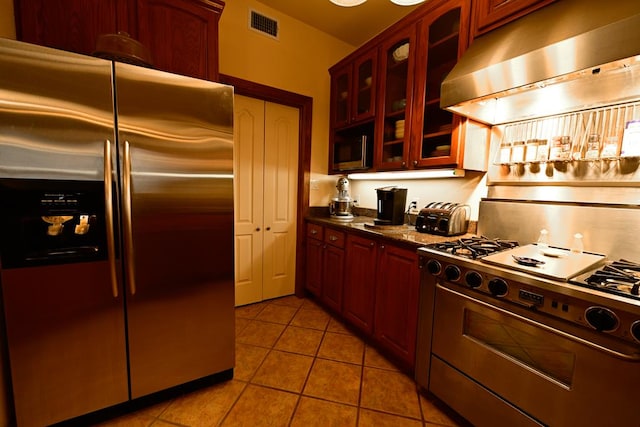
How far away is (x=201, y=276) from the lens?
153 cm

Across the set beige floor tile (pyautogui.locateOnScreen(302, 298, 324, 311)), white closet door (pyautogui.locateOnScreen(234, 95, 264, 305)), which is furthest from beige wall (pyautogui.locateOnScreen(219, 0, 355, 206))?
beige floor tile (pyautogui.locateOnScreen(302, 298, 324, 311))

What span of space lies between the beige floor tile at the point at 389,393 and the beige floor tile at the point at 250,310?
4.05 feet

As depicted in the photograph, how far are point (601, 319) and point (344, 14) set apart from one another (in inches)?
116

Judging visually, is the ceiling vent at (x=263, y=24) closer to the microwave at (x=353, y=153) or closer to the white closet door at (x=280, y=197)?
the white closet door at (x=280, y=197)

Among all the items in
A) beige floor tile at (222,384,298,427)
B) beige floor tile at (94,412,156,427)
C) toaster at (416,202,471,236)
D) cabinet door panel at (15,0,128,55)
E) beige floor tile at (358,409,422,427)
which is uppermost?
cabinet door panel at (15,0,128,55)

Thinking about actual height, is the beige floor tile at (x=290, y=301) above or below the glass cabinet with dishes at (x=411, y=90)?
below

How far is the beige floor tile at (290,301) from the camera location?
9.34 feet

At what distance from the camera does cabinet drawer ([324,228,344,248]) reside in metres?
2.35

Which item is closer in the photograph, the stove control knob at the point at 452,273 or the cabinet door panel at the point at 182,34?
the stove control knob at the point at 452,273

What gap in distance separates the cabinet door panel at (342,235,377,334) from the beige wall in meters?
1.02

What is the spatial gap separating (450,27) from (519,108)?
0.76 meters

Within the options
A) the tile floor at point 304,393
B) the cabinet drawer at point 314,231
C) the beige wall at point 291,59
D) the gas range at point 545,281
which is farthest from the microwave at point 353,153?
the tile floor at point 304,393

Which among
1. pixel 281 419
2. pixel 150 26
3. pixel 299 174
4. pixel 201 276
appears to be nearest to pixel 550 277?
pixel 281 419

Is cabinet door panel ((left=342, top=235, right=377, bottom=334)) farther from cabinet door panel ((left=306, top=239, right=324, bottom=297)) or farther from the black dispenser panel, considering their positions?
the black dispenser panel
